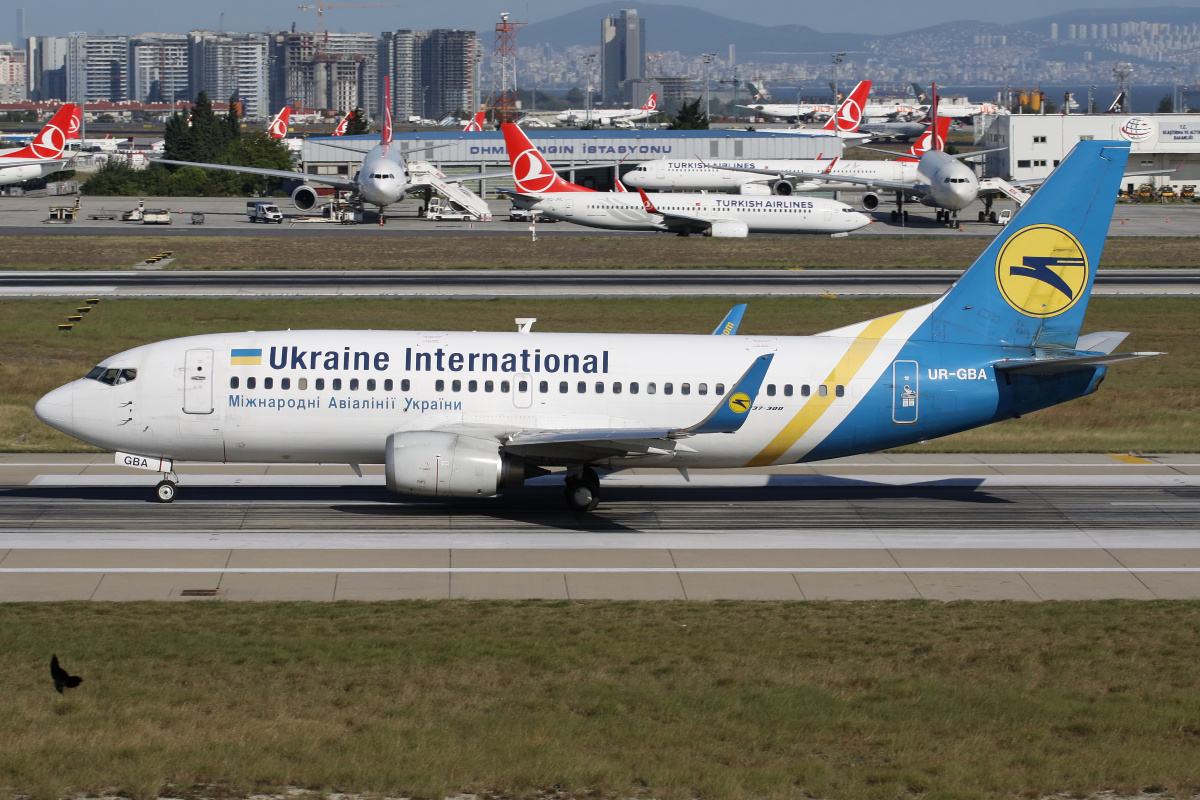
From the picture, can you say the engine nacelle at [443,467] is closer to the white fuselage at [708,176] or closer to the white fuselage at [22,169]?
the white fuselage at [708,176]

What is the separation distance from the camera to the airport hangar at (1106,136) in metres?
149

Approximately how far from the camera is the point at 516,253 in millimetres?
89000

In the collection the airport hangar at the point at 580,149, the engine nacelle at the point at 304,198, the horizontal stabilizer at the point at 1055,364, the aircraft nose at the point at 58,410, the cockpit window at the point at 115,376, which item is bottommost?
the aircraft nose at the point at 58,410

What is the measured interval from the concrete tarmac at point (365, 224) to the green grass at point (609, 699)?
80110mm

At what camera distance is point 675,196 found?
105 meters

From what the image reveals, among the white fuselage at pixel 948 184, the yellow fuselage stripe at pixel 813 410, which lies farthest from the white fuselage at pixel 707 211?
the yellow fuselage stripe at pixel 813 410

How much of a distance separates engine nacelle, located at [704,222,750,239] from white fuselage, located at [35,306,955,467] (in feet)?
237

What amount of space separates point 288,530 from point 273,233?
74.5 metres

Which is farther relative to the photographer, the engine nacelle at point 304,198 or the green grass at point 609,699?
the engine nacelle at point 304,198

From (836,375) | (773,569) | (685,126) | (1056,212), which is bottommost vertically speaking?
(773,569)

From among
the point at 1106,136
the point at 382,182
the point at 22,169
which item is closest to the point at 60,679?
the point at 382,182

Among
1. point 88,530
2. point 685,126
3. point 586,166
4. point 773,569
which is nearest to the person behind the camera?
point 773,569

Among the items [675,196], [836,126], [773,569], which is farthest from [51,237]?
[836,126]

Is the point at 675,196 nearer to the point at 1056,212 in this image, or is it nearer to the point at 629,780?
the point at 1056,212
